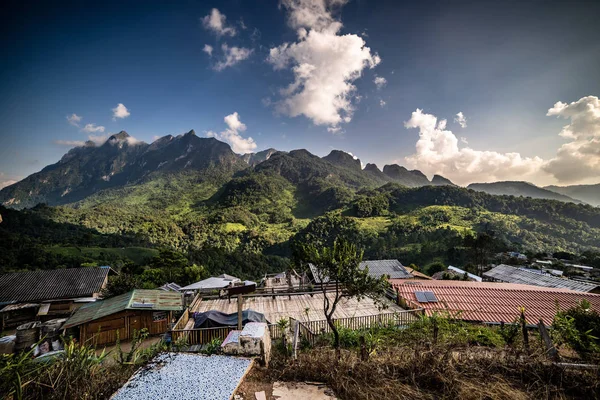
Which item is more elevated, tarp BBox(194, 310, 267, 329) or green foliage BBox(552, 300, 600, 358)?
green foliage BBox(552, 300, 600, 358)

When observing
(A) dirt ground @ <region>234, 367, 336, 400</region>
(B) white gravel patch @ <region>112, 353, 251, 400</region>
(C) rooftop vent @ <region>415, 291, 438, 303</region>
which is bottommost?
(C) rooftop vent @ <region>415, 291, 438, 303</region>

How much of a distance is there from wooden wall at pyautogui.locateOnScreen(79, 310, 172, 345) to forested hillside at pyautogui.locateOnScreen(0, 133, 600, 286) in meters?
12.3

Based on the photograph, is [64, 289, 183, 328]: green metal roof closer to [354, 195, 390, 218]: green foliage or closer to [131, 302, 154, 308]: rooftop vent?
[131, 302, 154, 308]: rooftop vent

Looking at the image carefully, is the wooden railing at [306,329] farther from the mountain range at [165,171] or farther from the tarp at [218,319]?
the mountain range at [165,171]

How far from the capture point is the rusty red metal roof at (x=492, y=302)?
440 inches

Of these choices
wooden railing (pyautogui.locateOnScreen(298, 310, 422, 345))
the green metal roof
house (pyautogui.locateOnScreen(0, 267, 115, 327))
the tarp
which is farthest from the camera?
house (pyautogui.locateOnScreen(0, 267, 115, 327))

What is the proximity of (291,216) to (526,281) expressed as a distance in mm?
92326

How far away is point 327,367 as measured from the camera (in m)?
4.05

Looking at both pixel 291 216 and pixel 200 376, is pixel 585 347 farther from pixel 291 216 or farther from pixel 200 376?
pixel 291 216

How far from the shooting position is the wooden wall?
11055 millimetres

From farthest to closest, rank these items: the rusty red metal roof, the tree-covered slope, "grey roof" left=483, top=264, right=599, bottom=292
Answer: the tree-covered slope < "grey roof" left=483, top=264, right=599, bottom=292 < the rusty red metal roof

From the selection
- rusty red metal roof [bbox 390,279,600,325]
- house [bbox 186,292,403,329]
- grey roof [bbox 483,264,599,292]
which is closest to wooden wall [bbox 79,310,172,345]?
house [bbox 186,292,403,329]

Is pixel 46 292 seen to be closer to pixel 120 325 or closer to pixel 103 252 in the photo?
pixel 120 325

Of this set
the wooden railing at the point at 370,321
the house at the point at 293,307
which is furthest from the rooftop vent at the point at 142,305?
the wooden railing at the point at 370,321
